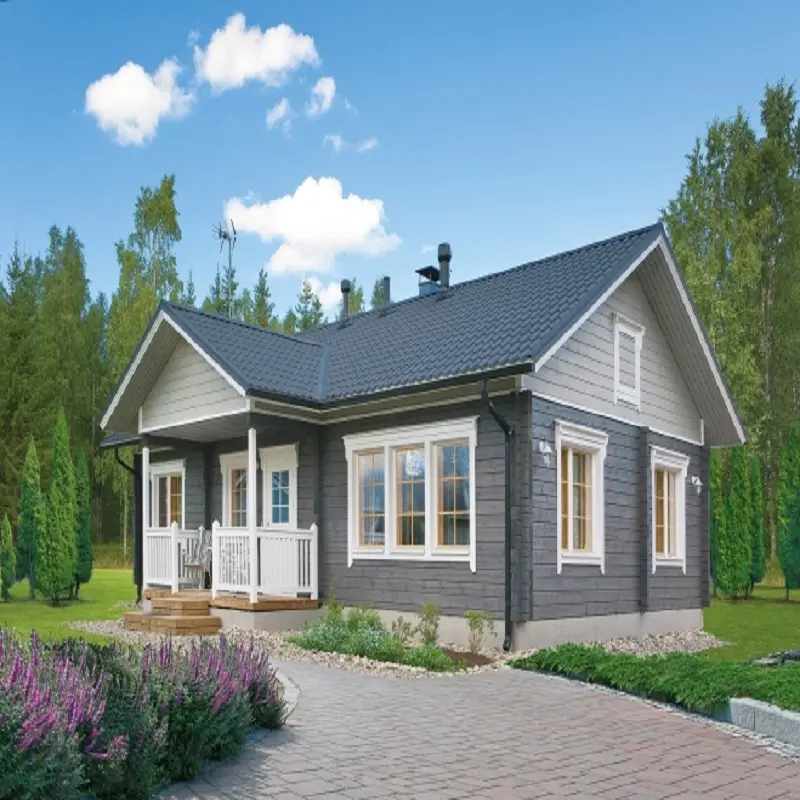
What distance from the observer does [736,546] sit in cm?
2094

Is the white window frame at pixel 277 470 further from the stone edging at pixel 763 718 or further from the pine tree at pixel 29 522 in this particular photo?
the stone edging at pixel 763 718

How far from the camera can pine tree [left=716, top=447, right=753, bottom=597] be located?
2089 centimetres

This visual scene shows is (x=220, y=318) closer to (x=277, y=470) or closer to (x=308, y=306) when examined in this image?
(x=277, y=470)

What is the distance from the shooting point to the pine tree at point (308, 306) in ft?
153

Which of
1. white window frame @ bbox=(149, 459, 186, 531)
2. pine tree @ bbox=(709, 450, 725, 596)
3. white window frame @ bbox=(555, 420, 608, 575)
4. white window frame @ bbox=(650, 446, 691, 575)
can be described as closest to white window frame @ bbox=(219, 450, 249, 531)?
white window frame @ bbox=(149, 459, 186, 531)

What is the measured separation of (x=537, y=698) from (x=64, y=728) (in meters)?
4.85

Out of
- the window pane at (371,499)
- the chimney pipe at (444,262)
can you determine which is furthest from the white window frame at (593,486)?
the chimney pipe at (444,262)

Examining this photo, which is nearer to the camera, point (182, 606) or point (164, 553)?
point (182, 606)

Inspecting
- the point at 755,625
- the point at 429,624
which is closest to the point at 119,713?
the point at 429,624

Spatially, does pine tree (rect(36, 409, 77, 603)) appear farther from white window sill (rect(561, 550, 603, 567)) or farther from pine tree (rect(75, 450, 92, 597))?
white window sill (rect(561, 550, 603, 567))

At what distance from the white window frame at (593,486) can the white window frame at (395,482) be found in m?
1.11

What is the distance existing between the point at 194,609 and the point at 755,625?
993cm

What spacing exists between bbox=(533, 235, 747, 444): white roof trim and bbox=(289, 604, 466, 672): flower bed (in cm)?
343

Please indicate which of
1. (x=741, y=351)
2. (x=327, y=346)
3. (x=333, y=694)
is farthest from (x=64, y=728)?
(x=741, y=351)
